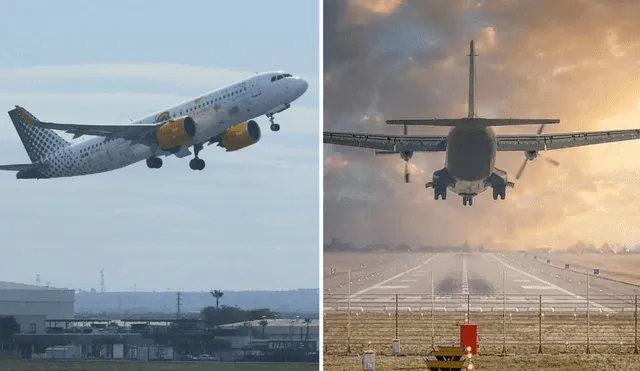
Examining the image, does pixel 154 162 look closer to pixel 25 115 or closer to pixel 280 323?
pixel 25 115

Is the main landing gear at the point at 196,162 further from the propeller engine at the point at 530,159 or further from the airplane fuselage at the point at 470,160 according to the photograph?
the propeller engine at the point at 530,159

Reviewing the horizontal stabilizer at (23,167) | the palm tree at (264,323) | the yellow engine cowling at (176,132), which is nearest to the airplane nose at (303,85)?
the yellow engine cowling at (176,132)

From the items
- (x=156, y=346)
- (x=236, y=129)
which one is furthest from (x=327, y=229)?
(x=156, y=346)

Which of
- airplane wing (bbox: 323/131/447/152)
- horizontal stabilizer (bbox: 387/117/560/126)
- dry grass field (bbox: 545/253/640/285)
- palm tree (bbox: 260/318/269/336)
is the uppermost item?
horizontal stabilizer (bbox: 387/117/560/126)

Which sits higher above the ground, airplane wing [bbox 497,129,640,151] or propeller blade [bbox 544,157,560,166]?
airplane wing [bbox 497,129,640,151]

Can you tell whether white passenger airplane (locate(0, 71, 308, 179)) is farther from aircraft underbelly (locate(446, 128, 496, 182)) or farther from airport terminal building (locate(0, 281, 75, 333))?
airport terminal building (locate(0, 281, 75, 333))

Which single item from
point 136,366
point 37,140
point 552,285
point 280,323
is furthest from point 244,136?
point 280,323

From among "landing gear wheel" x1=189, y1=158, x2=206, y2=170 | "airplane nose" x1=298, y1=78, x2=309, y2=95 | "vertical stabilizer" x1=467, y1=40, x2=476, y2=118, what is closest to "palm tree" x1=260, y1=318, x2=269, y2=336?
"landing gear wheel" x1=189, y1=158, x2=206, y2=170
